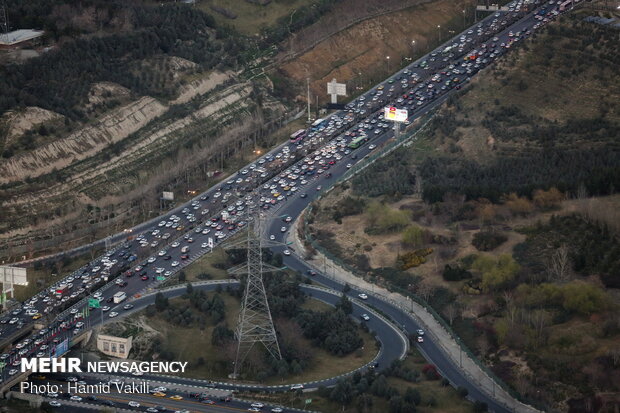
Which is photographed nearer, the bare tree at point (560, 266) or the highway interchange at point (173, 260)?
the highway interchange at point (173, 260)

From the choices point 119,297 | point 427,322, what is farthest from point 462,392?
point 119,297

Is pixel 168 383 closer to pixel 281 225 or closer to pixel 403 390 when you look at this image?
pixel 403 390

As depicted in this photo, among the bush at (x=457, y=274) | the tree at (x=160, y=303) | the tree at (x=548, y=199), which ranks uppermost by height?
the tree at (x=548, y=199)

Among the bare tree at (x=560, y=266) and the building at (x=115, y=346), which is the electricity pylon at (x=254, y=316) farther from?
the bare tree at (x=560, y=266)

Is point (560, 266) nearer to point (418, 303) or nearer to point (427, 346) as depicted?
point (418, 303)

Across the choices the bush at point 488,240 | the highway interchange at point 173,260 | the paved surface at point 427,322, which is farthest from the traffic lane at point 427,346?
the bush at point 488,240

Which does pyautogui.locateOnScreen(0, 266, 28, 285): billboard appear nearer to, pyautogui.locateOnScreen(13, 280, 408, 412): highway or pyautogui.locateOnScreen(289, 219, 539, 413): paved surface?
pyautogui.locateOnScreen(13, 280, 408, 412): highway

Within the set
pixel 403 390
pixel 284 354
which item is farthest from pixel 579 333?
pixel 284 354
